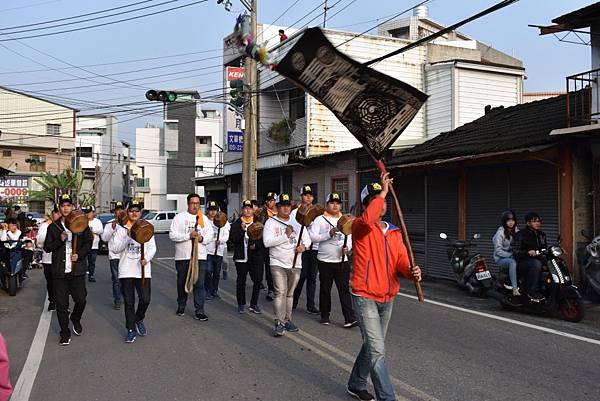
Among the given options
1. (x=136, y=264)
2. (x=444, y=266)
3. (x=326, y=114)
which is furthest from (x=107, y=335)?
(x=326, y=114)

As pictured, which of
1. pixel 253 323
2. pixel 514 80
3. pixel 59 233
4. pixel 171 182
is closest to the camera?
pixel 59 233

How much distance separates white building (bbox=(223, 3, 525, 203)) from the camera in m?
22.6

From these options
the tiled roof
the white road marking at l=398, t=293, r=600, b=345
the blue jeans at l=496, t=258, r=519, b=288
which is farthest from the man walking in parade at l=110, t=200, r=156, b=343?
the tiled roof

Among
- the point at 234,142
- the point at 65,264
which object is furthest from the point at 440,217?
the point at 234,142

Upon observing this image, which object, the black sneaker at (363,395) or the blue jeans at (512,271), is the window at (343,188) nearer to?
the blue jeans at (512,271)

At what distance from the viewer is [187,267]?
31.3 ft

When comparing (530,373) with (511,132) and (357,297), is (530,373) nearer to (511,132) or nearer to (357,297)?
(357,297)

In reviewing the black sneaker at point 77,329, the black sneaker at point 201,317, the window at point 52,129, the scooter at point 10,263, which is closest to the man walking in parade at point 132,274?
the black sneaker at point 77,329

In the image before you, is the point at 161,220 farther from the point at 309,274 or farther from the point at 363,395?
the point at 363,395

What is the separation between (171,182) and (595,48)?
56.4 meters

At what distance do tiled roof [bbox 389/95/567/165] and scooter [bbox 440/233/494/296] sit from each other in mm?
2033

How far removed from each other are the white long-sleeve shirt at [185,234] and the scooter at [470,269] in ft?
17.3

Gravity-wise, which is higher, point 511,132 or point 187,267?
point 511,132

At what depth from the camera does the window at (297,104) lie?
25.7m
